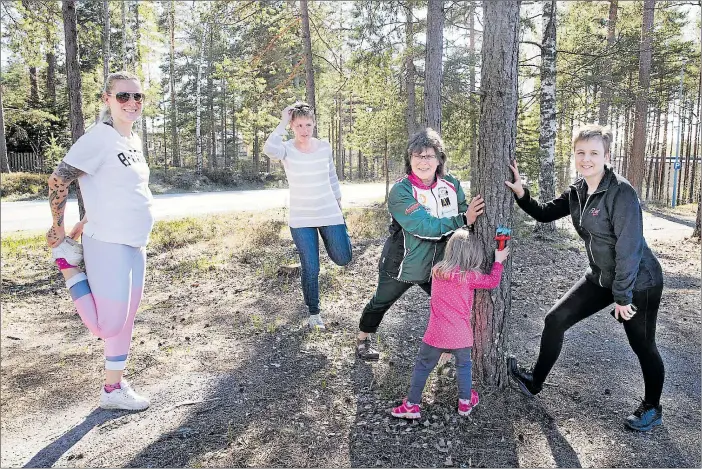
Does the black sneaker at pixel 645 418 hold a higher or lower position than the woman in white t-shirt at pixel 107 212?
lower

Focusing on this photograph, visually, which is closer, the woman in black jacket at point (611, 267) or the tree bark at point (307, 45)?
the woman in black jacket at point (611, 267)

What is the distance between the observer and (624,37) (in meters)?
13.8

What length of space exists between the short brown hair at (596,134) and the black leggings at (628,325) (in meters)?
0.99

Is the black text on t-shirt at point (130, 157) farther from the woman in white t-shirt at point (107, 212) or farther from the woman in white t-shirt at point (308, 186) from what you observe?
the woman in white t-shirt at point (308, 186)

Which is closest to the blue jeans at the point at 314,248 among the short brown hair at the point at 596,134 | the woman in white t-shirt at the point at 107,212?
the woman in white t-shirt at the point at 107,212

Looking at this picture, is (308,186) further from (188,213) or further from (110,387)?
(188,213)

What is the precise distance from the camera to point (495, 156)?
134 inches

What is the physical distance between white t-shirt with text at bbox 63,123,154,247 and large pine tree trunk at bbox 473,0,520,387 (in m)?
2.41

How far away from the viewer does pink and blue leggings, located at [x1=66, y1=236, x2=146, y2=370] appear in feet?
10.8

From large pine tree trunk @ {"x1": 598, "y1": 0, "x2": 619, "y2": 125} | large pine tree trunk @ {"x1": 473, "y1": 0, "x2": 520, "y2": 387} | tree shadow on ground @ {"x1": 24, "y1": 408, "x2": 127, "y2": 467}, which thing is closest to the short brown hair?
large pine tree trunk @ {"x1": 473, "y1": 0, "x2": 520, "y2": 387}

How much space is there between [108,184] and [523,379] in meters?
3.28

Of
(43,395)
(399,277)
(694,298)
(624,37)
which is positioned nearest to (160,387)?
(43,395)

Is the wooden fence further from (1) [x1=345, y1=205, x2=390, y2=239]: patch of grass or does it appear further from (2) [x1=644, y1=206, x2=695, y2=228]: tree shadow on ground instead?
(2) [x1=644, y1=206, x2=695, y2=228]: tree shadow on ground

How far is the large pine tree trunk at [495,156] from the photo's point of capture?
10.9ft
